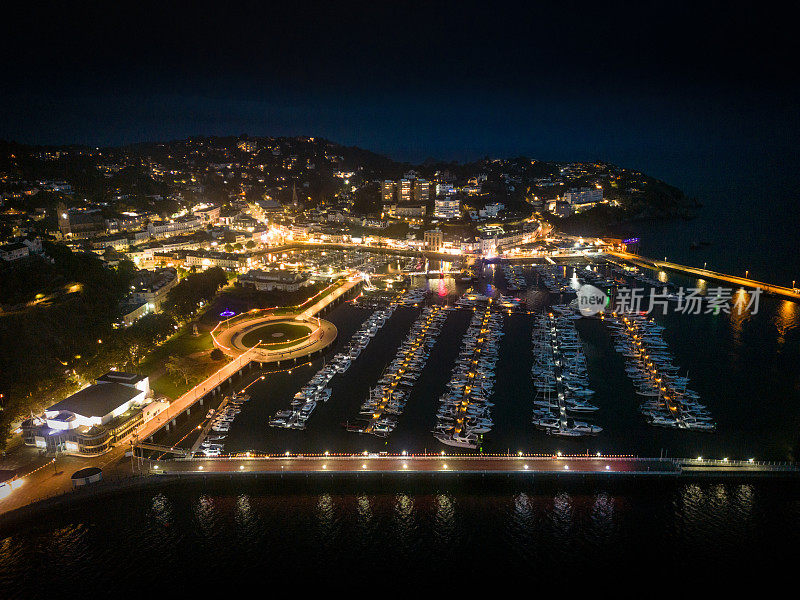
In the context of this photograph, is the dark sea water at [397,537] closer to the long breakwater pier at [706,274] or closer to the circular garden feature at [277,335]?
the circular garden feature at [277,335]

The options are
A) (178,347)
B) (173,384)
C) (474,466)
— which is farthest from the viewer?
(178,347)

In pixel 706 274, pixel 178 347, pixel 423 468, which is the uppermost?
pixel 706 274

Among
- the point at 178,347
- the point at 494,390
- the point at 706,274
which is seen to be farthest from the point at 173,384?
the point at 706,274

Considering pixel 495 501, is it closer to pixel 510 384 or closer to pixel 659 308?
pixel 510 384

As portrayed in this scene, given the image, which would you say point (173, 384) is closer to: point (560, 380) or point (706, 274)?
point (560, 380)

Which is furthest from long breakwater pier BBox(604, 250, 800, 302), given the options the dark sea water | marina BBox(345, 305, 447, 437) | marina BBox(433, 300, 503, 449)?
the dark sea water

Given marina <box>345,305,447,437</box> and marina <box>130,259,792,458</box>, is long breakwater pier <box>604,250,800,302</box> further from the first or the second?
marina <box>345,305,447,437</box>

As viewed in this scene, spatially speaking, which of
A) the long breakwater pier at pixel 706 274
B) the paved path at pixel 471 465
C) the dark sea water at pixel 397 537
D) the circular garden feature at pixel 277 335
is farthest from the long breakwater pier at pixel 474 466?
the long breakwater pier at pixel 706 274
